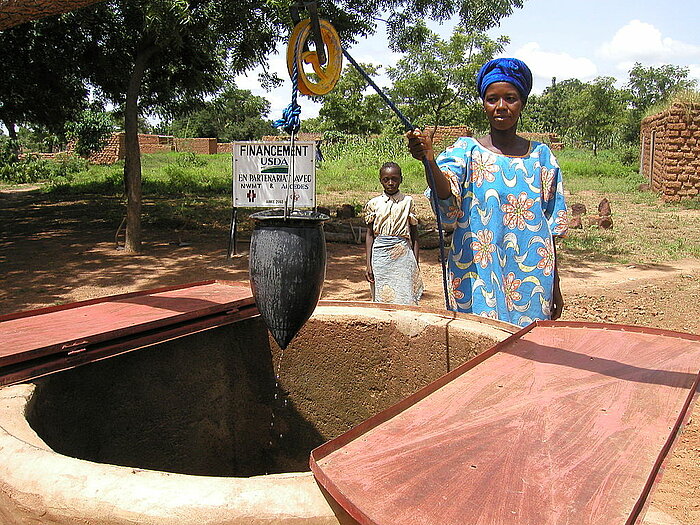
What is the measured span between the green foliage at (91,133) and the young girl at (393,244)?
54.3 feet

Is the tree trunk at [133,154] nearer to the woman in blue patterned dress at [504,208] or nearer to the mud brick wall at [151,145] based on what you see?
the woman in blue patterned dress at [504,208]

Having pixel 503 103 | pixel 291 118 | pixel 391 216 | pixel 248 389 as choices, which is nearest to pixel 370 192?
pixel 391 216

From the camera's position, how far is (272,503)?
1.10 metres

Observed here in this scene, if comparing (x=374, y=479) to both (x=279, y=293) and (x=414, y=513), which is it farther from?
(x=279, y=293)

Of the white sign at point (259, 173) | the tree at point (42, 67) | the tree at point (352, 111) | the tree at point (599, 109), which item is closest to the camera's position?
the white sign at point (259, 173)

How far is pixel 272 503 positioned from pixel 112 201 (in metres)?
14.2

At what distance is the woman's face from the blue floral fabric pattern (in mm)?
123

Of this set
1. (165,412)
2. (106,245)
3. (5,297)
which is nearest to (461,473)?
(165,412)

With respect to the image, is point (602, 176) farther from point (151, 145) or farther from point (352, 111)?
point (151, 145)

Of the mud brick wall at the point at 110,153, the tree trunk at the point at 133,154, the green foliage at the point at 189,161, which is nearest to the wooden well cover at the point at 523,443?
the tree trunk at the point at 133,154

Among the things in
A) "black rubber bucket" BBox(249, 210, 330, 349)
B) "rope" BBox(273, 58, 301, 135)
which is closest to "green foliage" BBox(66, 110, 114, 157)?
"rope" BBox(273, 58, 301, 135)

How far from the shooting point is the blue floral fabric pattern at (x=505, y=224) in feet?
7.87

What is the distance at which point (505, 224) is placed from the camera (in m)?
2.42

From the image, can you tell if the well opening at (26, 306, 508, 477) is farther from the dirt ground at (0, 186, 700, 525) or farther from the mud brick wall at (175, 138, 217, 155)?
the mud brick wall at (175, 138, 217, 155)
